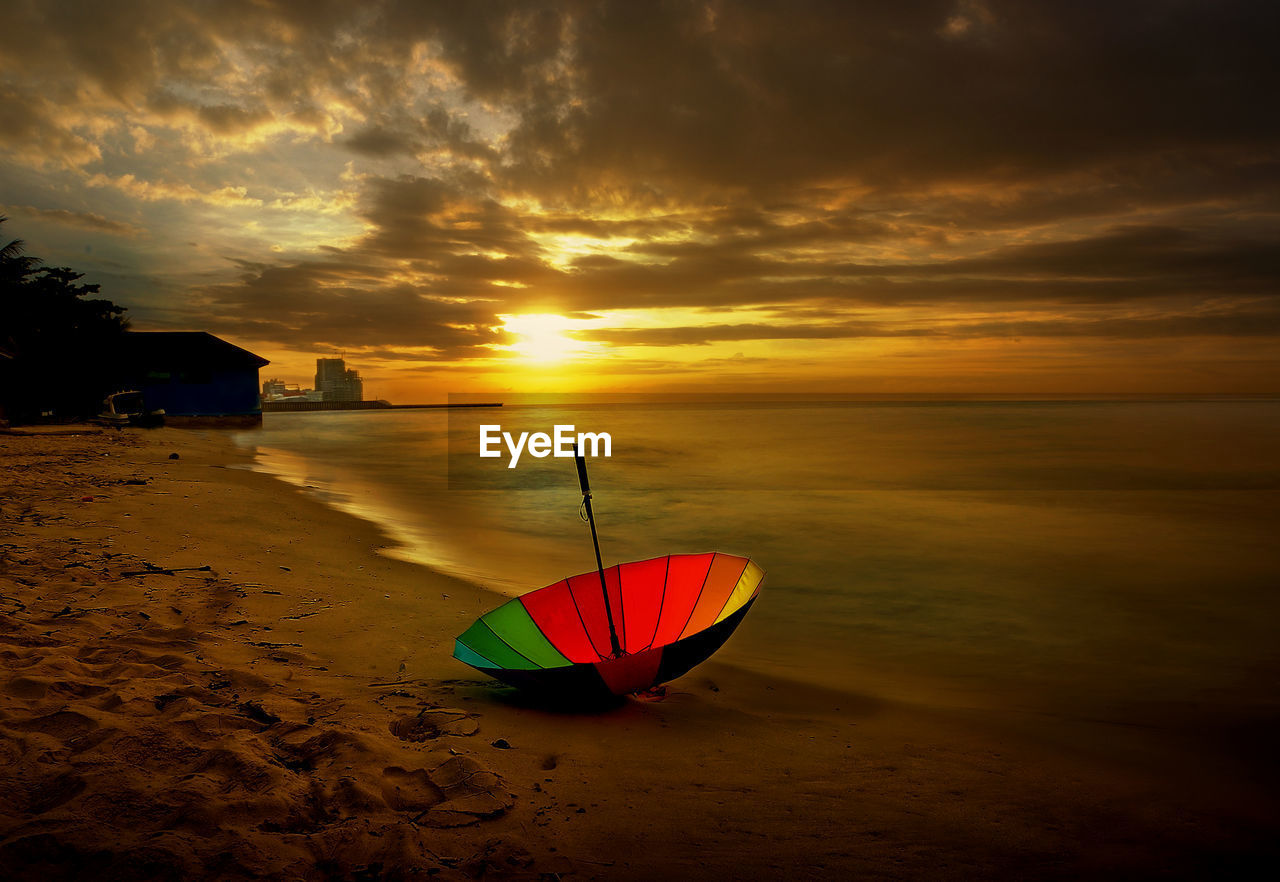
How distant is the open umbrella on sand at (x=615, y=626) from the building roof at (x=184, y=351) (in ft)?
155

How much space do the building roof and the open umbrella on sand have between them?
47.3 metres

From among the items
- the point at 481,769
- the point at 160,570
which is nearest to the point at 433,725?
the point at 481,769

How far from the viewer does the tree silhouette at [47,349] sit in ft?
113

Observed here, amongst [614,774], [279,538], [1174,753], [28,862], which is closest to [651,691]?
[614,774]

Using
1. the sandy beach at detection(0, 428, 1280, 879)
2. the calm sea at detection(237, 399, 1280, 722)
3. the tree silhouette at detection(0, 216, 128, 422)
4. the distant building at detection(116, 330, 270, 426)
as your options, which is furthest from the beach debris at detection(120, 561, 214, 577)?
the distant building at detection(116, 330, 270, 426)

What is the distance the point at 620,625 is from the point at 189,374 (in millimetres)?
48798

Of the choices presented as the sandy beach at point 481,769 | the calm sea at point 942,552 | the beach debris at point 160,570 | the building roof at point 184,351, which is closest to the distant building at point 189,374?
the building roof at point 184,351

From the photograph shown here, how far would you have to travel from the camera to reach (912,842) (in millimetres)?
3520

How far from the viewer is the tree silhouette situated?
3444cm

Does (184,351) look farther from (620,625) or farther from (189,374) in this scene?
(620,625)

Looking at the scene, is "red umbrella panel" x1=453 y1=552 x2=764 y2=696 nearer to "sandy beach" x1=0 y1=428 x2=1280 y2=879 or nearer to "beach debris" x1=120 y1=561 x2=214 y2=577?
"sandy beach" x1=0 y1=428 x2=1280 y2=879

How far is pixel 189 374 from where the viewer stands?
4406cm

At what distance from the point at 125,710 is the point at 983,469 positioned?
33603 millimetres

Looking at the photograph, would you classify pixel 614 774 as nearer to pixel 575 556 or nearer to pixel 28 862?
pixel 28 862
